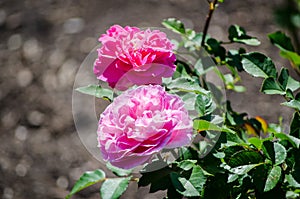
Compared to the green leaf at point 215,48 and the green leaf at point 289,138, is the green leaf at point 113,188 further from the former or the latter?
the green leaf at point 215,48

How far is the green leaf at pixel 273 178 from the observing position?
0.87 meters

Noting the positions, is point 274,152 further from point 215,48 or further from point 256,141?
point 215,48

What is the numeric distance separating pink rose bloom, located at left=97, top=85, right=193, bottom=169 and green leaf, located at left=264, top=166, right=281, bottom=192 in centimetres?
17

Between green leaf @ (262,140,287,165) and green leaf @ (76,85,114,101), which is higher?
green leaf @ (76,85,114,101)

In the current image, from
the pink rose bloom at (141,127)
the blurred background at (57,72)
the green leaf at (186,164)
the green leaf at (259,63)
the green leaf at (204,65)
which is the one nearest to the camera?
the pink rose bloom at (141,127)

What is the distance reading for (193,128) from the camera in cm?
85

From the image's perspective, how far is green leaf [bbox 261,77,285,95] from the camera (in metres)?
0.96

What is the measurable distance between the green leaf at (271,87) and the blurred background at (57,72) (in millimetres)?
1034

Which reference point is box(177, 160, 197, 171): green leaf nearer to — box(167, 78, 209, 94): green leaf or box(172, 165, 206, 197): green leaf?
box(172, 165, 206, 197): green leaf

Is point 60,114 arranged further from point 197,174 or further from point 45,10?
point 197,174

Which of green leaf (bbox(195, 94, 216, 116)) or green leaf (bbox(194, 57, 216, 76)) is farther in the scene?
green leaf (bbox(194, 57, 216, 76))

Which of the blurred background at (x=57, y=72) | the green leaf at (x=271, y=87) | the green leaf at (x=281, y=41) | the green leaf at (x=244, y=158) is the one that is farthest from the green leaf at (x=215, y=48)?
the blurred background at (x=57, y=72)

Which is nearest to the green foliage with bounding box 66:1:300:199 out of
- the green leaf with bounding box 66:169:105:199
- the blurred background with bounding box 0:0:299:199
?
the green leaf with bounding box 66:169:105:199

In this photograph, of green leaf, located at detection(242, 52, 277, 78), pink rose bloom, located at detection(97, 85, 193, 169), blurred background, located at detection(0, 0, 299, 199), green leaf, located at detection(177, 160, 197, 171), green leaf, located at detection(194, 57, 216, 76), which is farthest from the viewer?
blurred background, located at detection(0, 0, 299, 199)
